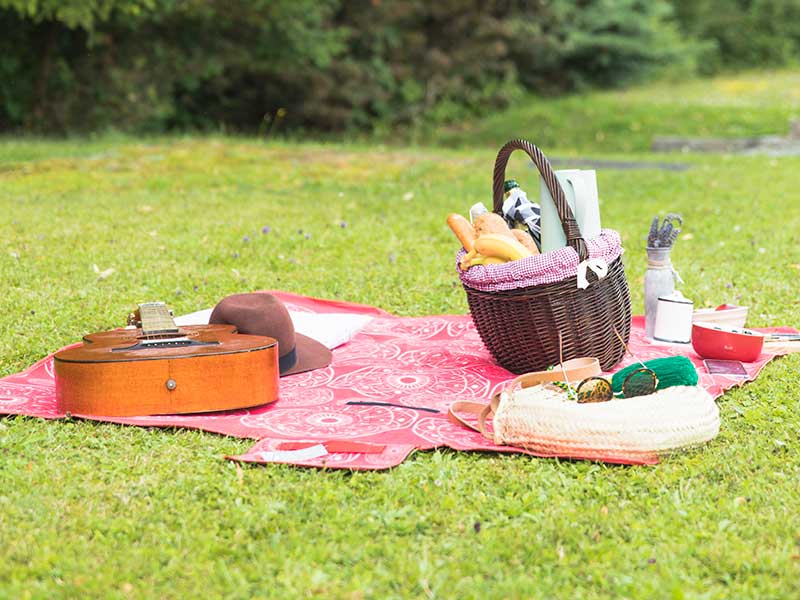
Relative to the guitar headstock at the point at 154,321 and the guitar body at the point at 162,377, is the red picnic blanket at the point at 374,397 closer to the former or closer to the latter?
the guitar body at the point at 162,377

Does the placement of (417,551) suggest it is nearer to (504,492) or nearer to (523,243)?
(504,492)

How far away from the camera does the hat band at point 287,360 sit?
3.87m

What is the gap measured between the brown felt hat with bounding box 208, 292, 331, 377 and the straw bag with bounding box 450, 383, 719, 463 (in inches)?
42.9

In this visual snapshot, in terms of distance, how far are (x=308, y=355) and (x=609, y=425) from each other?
1.53 meters

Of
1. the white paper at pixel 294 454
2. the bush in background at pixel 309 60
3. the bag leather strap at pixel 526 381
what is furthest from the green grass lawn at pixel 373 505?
the bush in background at pixel 309 60

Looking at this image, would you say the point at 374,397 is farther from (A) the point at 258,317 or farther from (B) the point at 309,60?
(B) the point at 309,60

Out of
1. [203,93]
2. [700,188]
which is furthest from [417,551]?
[203,93]

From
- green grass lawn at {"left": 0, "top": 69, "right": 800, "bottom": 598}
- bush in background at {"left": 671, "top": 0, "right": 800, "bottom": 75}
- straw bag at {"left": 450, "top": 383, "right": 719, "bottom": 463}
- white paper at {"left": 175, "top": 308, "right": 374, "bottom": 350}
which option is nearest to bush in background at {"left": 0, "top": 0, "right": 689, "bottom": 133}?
bush in background at {"left": 671, "top": 0, "right": 800, "bottom": 75}

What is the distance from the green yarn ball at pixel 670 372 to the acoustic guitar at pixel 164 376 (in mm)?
1243

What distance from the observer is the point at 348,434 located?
3.17 m

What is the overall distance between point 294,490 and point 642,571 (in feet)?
3.19

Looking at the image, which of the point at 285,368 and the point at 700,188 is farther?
the point at 700,188

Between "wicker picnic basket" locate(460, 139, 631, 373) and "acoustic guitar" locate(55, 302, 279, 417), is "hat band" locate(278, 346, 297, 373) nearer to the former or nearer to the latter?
"acoustic guitar" locate(55, 302, 279, 417)

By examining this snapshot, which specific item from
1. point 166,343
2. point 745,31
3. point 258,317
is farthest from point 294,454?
point 745,31
